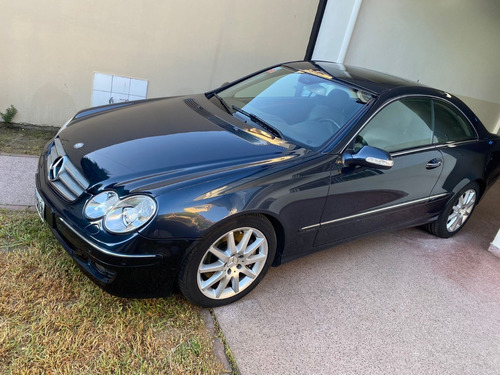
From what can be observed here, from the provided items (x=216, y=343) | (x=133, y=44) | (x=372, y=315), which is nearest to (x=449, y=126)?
(x=372, y=315)

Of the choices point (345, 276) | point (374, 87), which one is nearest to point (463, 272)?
point (345, 276)

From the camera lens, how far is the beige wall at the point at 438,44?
6213 mm

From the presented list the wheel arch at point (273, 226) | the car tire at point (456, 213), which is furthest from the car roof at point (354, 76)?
the wheel arch at point (273, 226)

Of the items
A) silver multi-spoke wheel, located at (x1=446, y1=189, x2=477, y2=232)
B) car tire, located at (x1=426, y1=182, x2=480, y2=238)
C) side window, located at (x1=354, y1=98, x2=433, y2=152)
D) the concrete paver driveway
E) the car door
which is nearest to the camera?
the concrete paver driveway

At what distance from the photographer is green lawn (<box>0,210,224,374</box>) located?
2.21 m

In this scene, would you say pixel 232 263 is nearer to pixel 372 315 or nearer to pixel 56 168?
pixel 372 315

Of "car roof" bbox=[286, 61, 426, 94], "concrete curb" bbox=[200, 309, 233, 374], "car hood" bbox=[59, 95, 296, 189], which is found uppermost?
"car roof" bbox=[286, 61, 426, 94]

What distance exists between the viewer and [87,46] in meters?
5.10

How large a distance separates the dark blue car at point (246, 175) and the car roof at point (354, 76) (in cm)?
2

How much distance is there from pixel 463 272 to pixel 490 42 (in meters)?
6.09

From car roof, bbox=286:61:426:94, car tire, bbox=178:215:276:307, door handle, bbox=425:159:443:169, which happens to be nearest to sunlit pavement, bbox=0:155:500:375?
car tire, bbox=178:215:276:307

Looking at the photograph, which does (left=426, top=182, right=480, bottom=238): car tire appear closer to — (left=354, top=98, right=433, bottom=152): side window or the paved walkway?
(left=354, top=98, right=433, bottom=152): side window

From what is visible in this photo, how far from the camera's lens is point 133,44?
524 cm

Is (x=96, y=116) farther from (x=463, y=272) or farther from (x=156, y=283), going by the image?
(x=463, y=272)
